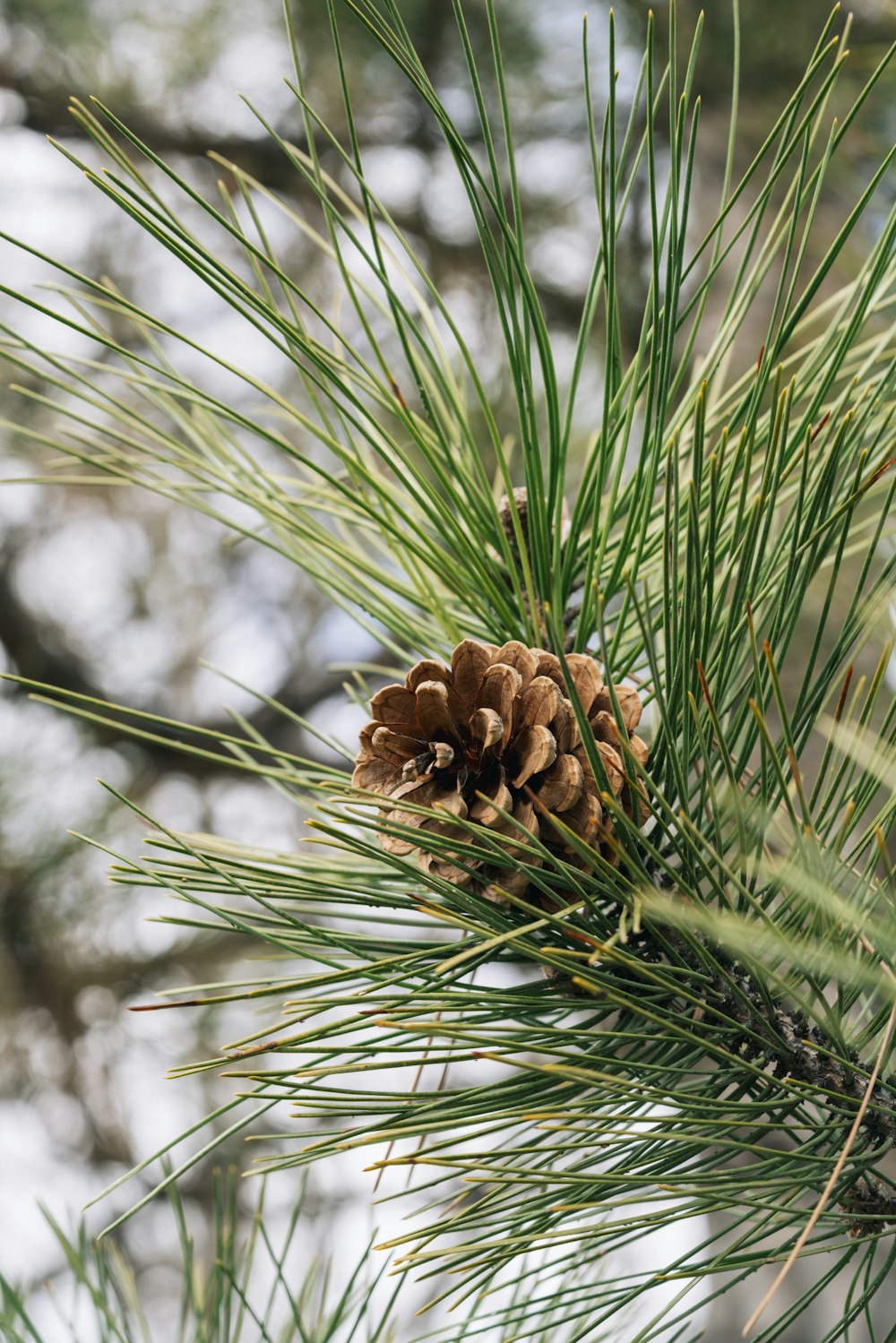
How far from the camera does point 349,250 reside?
1.21m

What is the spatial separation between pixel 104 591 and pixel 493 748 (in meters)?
1.31

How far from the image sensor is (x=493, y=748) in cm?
29

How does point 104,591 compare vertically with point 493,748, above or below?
below

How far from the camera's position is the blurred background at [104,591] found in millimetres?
1237

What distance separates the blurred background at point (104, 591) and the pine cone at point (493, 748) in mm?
891

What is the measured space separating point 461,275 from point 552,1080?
49.2 inches

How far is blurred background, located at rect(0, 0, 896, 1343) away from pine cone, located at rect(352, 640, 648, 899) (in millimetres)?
891

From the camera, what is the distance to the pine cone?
11.2 inches

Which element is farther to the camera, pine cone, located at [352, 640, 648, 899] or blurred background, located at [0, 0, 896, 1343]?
blurred background, located at [0, 0, 896, 1343]

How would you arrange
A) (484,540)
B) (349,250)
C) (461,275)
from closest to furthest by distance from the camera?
(484,540), (349,250), (461,275)

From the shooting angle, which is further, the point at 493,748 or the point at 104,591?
the point at 104,591

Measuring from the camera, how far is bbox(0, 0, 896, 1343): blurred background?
124 centimetres

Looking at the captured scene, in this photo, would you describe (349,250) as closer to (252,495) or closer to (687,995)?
(252,495)

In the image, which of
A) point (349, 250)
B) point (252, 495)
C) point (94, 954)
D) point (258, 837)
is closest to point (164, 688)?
point (258, 837)
